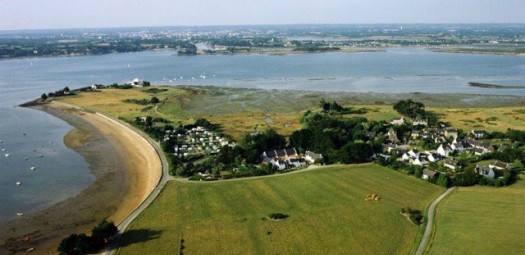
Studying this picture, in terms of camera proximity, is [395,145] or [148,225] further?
[395,145]

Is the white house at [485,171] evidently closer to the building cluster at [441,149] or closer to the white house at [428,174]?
the building cluster at [441,149]

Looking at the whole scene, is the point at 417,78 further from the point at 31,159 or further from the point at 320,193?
the point at 31,159

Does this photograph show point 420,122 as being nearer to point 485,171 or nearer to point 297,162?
point 485,171

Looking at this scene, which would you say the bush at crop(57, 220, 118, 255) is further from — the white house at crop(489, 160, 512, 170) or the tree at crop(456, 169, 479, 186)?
the white house at crop(489, 160, 512, 170)

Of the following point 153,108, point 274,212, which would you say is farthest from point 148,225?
point 153,108

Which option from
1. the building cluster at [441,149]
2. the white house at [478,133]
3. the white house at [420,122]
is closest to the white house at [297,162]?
the building cluster at [441,149]

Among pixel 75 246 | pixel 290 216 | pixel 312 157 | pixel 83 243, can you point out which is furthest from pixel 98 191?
pixel 312 157
